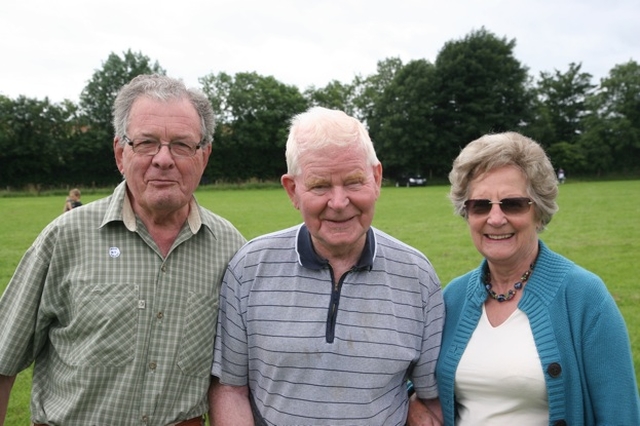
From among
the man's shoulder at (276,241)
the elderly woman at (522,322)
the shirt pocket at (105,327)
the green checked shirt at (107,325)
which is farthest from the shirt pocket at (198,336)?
the elderly woman at (522,322)

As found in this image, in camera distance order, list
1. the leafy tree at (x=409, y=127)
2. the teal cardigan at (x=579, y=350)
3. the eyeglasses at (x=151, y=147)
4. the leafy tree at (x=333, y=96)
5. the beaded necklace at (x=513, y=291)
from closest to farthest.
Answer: the teal cardigan at (x=579, y=350) < the eyeglasses at (x=151, y=147) < the beaded necklace at (x=513, y=291) < the leafy tree at (x=409, y=127) < the leafy tree at (x=333, y=96)

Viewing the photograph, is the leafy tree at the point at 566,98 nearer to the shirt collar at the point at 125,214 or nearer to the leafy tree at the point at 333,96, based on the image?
the leafy tree at the point at 333,96

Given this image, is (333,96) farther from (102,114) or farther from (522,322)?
(522,322)

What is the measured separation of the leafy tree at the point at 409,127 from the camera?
5794 centimetres

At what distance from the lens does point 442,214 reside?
2169 cm

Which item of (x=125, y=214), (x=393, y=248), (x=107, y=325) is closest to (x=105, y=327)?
(x=107, y=325)

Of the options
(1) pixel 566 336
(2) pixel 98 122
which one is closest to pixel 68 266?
(1) pixel 566 336

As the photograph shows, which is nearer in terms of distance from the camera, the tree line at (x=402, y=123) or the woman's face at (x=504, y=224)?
the woman's face at (x=504, y=224)

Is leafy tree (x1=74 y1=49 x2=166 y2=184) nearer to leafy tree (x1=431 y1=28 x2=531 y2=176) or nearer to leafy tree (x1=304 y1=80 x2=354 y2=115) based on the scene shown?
leafy tree (x1=304 y1=80 x2=354 y2=115)

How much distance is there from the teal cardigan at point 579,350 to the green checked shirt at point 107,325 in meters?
1.30

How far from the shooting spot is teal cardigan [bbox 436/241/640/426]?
2490 mm

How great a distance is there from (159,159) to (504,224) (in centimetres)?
→ 173

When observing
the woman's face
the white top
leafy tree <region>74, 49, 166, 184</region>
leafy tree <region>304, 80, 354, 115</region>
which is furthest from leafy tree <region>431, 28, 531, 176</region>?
the white top

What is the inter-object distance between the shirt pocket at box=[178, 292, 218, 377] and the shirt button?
161cm
